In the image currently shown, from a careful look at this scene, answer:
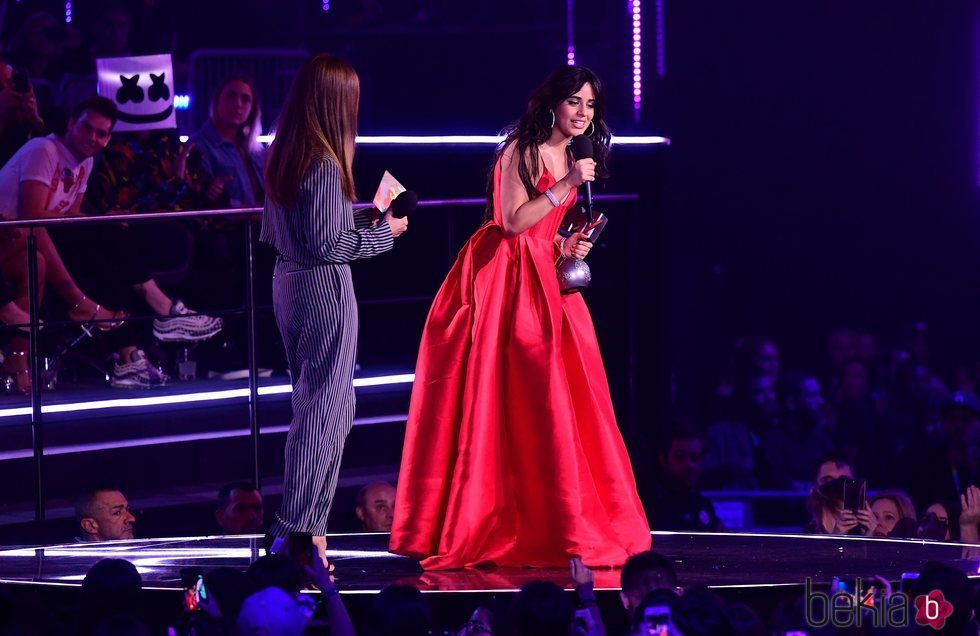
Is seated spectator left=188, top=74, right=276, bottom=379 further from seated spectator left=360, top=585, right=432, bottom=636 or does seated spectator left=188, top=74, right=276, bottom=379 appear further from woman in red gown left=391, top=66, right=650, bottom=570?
seated spectator left=360, top=585, right=432, bottom=636

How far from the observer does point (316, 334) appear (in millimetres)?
4355

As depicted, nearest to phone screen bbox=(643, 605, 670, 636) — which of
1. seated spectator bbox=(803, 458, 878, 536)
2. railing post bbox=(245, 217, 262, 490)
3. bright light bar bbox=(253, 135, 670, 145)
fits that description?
seated spectator bbox=(803, 458, 878, 536)

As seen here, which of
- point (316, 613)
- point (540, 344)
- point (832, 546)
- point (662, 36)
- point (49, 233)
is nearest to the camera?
point (316, 613)

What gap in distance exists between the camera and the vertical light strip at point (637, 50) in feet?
29.3

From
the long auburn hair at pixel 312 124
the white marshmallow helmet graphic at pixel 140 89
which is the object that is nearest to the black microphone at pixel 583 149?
the long auburn hair at pixel 312 124

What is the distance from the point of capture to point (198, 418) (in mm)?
6664

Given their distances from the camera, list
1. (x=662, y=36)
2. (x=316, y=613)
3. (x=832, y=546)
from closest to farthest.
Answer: (x=316, y=613) < (x=832, y=546) < (x=662, y=36)

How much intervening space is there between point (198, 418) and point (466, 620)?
2.73 metres

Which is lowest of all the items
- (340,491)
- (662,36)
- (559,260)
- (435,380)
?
(340,491)

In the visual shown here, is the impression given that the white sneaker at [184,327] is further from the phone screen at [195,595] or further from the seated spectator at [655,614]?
the seated spectator at [655,614]

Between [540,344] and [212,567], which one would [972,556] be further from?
[212,567]

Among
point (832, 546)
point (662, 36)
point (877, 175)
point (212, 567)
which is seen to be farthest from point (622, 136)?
point (212, 567)

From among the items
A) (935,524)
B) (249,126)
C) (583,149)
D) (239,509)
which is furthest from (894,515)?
(249,126)

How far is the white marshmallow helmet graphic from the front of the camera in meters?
6.81
